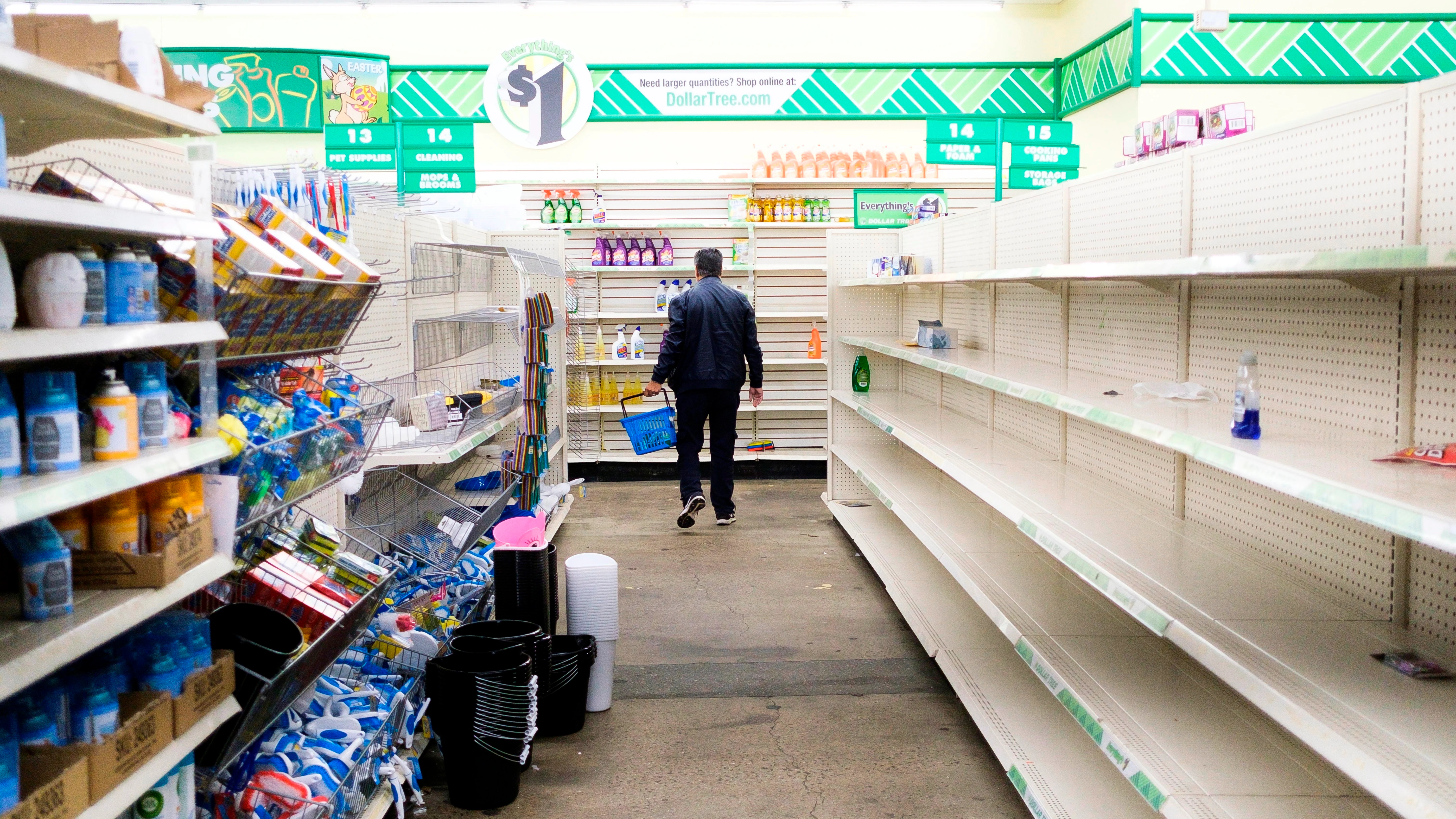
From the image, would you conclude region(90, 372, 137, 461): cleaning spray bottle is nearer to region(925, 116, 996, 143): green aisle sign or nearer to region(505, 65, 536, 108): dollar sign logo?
region(925, 116, 996, 143): green aisle sign

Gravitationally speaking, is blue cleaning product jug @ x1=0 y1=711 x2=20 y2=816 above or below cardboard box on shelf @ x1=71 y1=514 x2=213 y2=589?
below

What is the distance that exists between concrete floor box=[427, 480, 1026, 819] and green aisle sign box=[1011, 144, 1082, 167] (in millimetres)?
2458

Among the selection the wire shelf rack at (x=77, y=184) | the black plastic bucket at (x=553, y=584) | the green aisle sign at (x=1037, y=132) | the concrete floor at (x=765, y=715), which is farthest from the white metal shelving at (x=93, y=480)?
the green aisle sign at (x=1037, y=132)

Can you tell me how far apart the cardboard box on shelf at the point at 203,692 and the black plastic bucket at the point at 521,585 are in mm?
1701

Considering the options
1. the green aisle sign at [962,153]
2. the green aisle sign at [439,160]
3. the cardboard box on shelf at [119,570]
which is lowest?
the cardboard box on shelf at [119,570]

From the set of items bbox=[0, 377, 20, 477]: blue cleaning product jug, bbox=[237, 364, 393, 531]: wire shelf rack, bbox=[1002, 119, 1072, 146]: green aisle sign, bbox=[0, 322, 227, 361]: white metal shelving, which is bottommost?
bbox=[237, 364, 393, 531]: wire shelf rack

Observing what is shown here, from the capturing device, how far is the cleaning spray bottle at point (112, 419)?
6.37 ft

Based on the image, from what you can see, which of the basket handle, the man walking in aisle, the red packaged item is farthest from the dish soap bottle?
the basket handle

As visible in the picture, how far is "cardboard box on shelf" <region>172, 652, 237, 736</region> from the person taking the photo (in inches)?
83.9

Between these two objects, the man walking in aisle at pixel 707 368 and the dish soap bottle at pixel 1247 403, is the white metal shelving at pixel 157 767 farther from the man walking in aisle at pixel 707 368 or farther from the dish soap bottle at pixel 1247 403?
the man walking in aisle at pixel 707 368

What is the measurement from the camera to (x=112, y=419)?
6.38 feet

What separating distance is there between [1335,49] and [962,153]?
470cm

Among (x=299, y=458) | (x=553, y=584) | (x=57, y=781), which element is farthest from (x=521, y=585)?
(x=57, y=781)

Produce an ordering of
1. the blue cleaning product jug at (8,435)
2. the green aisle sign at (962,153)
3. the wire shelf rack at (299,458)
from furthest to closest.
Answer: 1. the green aisle sign at (962,153)
2. the wire shelf rack at (299,458)
3. the blue cleaning product jug at (8,435)
